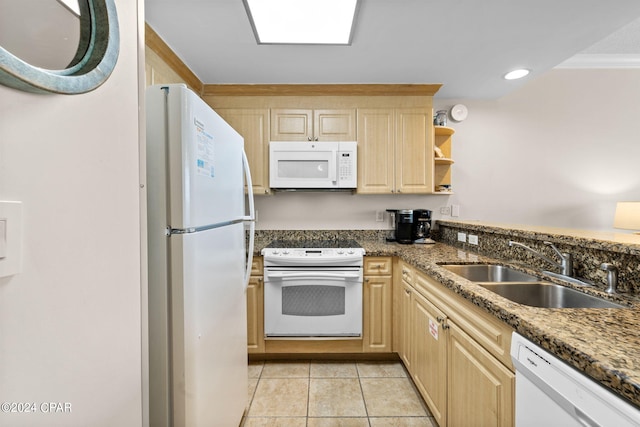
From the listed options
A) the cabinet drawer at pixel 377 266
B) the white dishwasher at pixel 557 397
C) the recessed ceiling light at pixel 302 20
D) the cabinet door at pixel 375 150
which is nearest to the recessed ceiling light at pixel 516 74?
the cabinet door at pixel 375 150

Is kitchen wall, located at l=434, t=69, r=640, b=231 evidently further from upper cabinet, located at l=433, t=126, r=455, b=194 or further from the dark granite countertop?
the dark granite countertop

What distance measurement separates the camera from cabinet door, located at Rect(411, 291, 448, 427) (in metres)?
1.43

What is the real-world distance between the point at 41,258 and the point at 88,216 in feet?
0.39

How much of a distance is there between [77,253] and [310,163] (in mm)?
2102

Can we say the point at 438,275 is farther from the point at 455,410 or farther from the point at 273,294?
the point at 273,294

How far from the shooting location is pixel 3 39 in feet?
1.28

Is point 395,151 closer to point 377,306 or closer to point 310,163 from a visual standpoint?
point 310,163

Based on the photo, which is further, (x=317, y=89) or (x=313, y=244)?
(x=313, y=244)

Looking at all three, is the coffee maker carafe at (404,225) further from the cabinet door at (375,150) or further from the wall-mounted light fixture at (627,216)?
the wall-mounted light fixture at (627,216)

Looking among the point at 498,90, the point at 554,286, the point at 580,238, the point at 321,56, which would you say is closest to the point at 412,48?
the point at 321,56

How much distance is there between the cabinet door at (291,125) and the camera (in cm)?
260

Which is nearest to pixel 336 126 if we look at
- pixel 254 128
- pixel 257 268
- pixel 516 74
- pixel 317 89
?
pixel 317 89

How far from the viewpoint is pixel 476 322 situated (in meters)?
1.12

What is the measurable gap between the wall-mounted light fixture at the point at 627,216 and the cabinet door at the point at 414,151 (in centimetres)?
195
